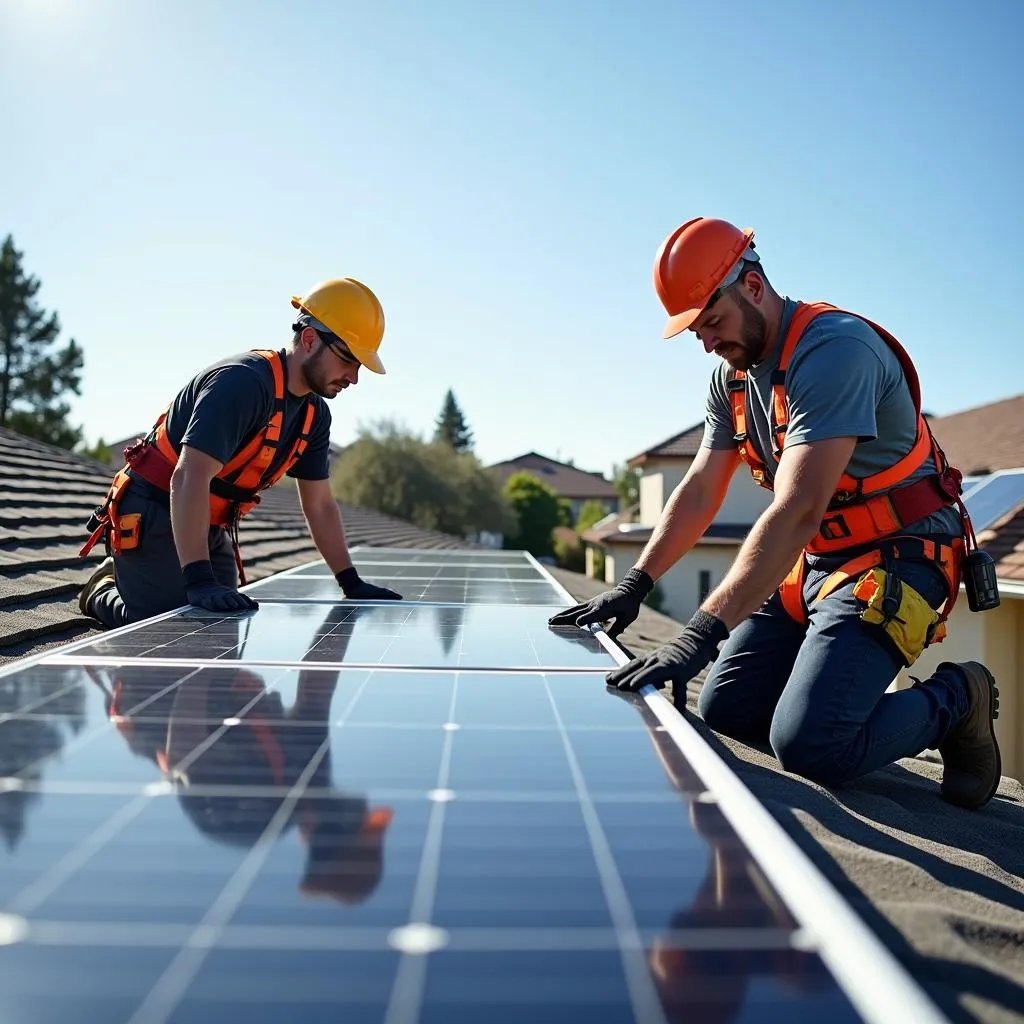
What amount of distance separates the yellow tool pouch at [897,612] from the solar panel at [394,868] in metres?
1.18

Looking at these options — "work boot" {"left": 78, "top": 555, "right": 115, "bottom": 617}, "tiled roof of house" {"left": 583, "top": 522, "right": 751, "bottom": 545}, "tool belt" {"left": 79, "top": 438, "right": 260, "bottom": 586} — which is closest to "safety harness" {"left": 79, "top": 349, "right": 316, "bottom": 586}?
"tool belt" {"left": 79, "top": 438, "right": 260, "bottom": 586}

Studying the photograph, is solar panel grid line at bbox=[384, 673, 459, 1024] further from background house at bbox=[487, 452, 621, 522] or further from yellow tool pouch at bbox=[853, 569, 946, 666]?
background house at bbox=[487, 452, 621, 522]

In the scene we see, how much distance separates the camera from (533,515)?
2233 inches

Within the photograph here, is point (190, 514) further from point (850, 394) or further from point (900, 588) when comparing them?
point (900, 588)

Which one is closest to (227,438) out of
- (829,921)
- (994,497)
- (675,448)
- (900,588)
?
(900,588)

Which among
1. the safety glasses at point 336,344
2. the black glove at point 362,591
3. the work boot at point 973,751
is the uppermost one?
the safety glasses at point 336,344

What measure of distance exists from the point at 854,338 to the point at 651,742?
190cm

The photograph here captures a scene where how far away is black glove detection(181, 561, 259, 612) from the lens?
3725 mm

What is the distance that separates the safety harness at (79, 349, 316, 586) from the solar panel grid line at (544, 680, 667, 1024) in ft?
9.66

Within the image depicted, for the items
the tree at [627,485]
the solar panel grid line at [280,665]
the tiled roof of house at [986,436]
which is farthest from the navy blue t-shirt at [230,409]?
the tree at [627,485]

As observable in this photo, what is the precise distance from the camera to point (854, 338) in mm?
3217

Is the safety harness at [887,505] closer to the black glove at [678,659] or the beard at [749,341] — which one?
the beard at [749,341]

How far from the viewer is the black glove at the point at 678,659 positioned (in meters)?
2.54

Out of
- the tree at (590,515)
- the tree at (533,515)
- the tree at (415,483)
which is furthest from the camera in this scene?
the tree at (590,515)
